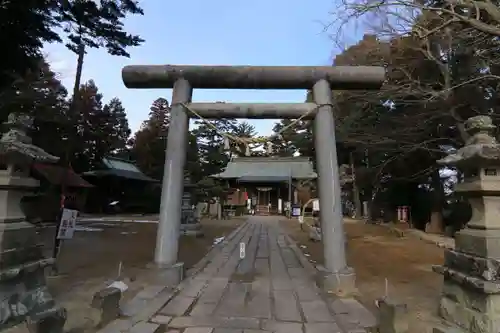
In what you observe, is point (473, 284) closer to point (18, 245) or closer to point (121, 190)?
point (18, 245)

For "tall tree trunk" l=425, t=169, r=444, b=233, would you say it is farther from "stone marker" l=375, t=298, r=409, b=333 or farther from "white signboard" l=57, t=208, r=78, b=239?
"white signboard" l=57, t=208, r=78, b=239

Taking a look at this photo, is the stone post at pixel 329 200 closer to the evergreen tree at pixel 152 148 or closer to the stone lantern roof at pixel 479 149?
the stone lantern roof at pixel 479 149

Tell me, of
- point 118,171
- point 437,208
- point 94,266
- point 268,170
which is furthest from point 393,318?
point 268,170

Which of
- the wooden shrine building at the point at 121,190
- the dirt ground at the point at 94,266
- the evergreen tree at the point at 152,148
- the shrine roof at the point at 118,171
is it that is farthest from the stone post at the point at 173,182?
the evergreen tree at the point at 152,148

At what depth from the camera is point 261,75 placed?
6.50 metres

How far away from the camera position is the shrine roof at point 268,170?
3206 cm

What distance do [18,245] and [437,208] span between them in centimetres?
1875

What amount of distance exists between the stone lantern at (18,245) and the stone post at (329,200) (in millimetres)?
3864

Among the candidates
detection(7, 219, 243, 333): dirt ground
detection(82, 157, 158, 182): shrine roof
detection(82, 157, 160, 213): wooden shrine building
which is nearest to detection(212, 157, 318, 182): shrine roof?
detection(82, 157, 160, 213): wooden shrine building

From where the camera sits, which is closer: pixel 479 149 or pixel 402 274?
pixel 479 149

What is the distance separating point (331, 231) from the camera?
5.93 m

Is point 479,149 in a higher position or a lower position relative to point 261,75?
lower

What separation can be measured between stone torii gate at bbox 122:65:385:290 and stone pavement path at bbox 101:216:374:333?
3.20 feet

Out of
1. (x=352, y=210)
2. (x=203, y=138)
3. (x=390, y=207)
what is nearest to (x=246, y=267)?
(x=390, y=207)
